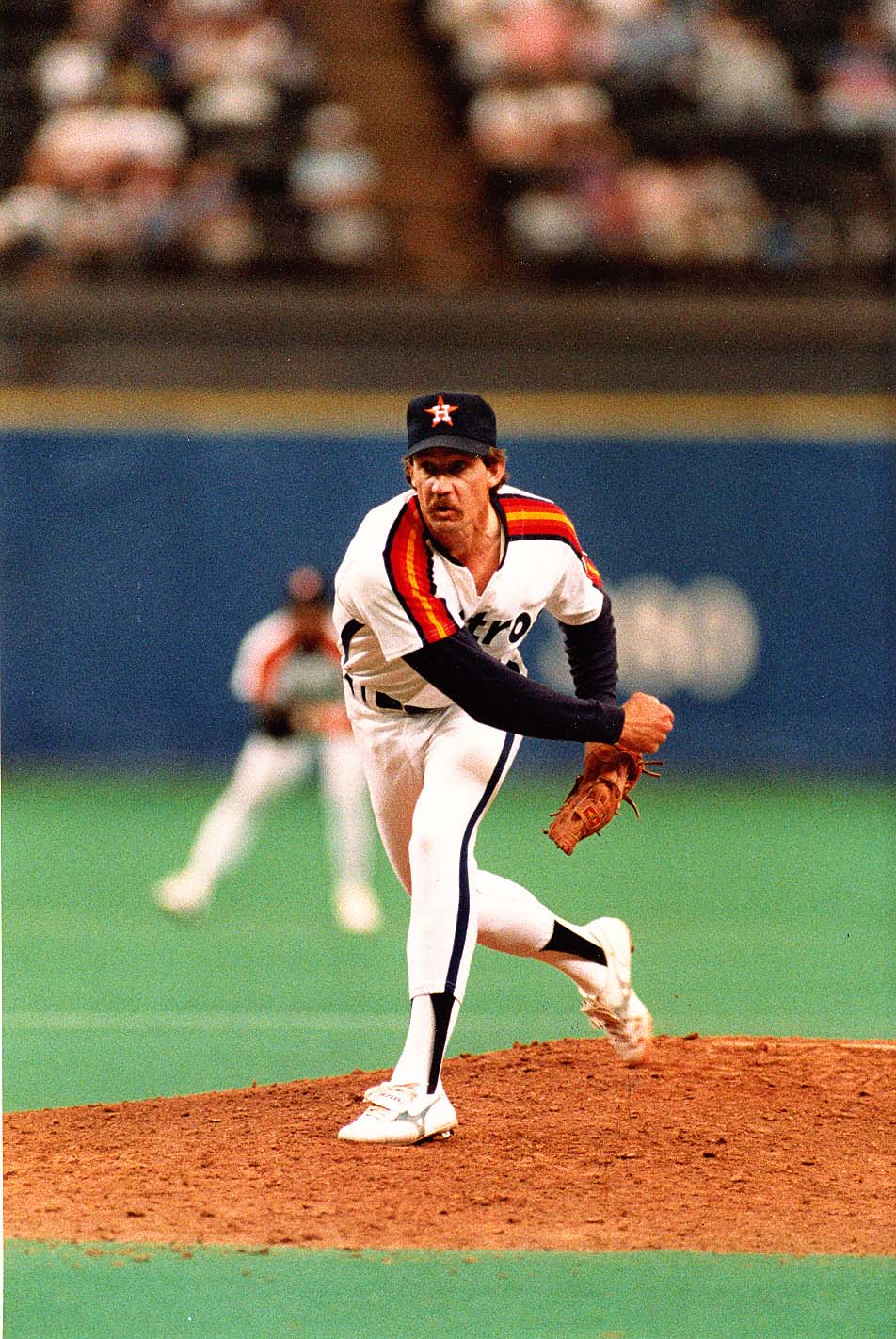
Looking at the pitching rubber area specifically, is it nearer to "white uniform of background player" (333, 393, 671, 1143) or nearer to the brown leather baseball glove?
"white uniform of background player" (333, 393, 671, 1143)

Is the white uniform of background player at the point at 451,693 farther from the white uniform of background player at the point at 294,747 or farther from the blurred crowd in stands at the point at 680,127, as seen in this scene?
the blurred crowd in stands at the point at 680,127

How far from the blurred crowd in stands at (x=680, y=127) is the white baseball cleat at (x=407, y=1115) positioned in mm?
8734

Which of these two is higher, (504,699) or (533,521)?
(533,521)

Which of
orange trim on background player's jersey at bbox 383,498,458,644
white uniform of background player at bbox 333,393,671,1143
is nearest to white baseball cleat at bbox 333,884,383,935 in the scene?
white uniform of background player at bbox 333,393,671,1143

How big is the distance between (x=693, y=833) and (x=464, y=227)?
15.8ft

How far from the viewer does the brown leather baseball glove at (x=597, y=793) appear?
4293 mm

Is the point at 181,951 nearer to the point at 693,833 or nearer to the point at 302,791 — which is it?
the point at 693,833

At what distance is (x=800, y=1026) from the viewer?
635cm

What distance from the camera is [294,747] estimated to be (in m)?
8.35

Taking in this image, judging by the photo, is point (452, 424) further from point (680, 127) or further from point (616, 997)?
point (680, 127)

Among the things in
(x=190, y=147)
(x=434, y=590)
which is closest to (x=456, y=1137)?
(x=434, y=590)

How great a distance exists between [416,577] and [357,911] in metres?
4.29

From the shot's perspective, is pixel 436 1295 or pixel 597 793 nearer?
pixel 436 1295

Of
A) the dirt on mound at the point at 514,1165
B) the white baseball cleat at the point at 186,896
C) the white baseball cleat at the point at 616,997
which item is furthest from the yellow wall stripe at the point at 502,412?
the white baseball cleat at the point at 616,997
